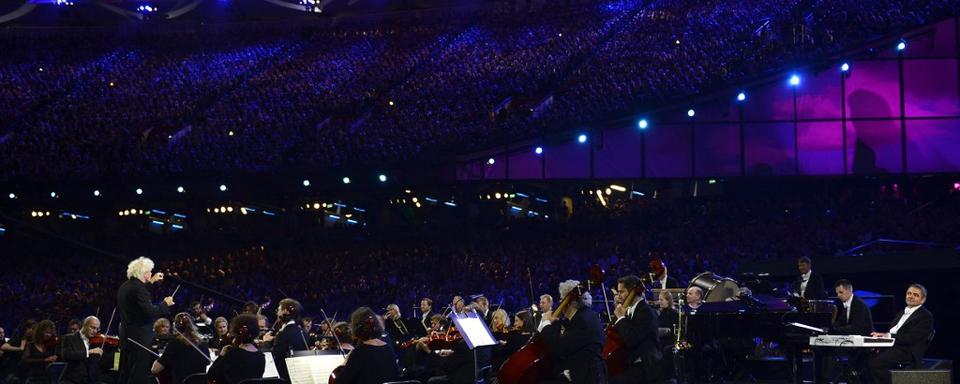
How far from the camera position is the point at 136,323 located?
11.0m

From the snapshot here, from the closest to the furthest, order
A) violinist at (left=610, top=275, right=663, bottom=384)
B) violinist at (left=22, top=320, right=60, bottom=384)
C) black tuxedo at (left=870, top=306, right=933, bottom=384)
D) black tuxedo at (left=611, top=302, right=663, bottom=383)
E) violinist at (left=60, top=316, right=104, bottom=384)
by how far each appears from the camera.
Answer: violinist at (left=610, top=275, right=663, bottom=384)
black tuxedo at (left=611, top=302, right=663, bottom=383)
black tuxedo at (left=870, top=306, right=933, bottom=384)
violinist at (left=60, top=316, right=104, bottom=384)
violinist at (left=22, top=320, right=60, bottom=384)

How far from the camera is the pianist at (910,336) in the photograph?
1167 centimetres

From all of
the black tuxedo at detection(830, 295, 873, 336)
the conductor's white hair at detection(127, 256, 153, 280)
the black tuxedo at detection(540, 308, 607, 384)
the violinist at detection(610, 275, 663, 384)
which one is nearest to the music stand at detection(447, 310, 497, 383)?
the black tuxedo at detection(540, 308, 607, 384)

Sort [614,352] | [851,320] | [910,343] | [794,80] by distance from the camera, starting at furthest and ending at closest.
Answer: [794,80], [851,320], [910,343], [614,352]

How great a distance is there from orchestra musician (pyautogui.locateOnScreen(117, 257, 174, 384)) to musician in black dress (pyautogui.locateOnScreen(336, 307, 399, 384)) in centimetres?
315

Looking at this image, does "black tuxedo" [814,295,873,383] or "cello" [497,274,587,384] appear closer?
"cello" [497,274,587,384]

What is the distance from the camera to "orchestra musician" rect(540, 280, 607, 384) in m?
9.45

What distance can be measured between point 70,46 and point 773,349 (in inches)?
1208

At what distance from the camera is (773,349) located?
16.0 meters

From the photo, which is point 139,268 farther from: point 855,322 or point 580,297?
point 855,322

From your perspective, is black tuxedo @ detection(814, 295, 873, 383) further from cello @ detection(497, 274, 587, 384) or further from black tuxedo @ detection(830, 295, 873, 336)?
cello @ detection(497, 274, 587, 384)

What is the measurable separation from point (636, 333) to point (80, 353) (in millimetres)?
7256

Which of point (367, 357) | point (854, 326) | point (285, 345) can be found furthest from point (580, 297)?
point (854, 326)

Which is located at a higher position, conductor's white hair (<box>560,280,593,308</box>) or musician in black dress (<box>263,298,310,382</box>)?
conductor's white hair (<box>560,280,593,308</box>)
